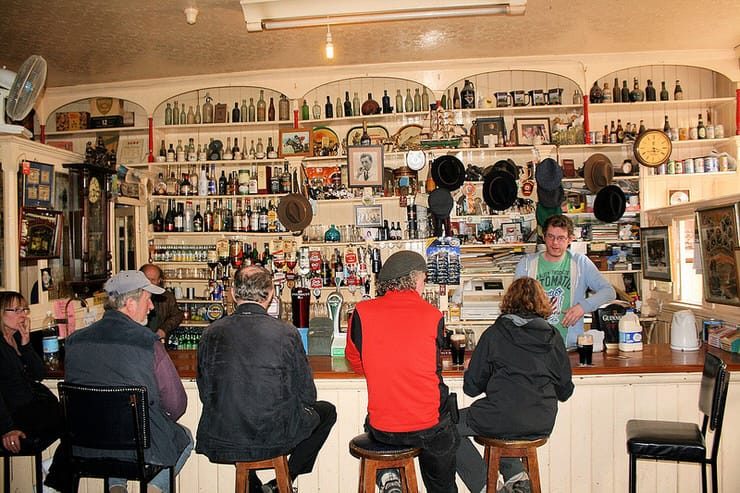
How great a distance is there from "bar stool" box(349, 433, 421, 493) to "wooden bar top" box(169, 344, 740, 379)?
65 cm

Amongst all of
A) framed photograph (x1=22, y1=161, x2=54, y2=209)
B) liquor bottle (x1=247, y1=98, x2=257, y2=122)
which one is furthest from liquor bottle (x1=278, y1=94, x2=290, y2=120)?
framed photograph (x1=22, y1=161, x2=54, y2=209)

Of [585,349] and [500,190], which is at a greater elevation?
[500,190]

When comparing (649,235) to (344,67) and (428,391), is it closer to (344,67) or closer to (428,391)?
(344,67)

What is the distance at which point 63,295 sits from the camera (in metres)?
5.20

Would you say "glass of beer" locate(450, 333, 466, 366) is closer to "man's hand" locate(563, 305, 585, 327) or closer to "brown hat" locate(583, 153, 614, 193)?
"man's hand" locate(563, 305, 585, 327)

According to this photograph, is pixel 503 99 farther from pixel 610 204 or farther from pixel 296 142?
pixel 296 142

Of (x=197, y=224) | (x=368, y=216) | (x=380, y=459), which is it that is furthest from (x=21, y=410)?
(x=368, y=216)

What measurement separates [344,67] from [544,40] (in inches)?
81.6

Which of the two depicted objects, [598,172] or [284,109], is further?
[284,109]

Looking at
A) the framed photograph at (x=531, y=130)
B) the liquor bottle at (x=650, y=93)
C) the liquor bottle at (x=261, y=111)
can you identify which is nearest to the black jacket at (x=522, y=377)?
the framed photograph at (x=531, y=130)

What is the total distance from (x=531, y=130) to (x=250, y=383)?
4746 mm

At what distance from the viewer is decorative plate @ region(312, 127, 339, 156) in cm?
636

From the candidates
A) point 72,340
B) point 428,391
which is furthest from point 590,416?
point 72,340

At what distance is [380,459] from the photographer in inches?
104
